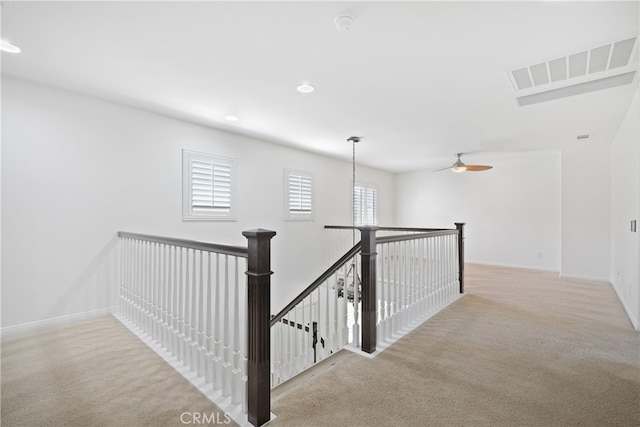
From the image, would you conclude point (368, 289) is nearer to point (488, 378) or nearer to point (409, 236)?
point (409, 236)

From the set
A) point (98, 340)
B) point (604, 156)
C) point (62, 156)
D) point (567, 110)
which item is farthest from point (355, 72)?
point (604, 156)

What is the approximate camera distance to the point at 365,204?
7.68 metres

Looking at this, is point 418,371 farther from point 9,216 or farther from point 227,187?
point 9,216

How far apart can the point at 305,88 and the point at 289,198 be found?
273 cm

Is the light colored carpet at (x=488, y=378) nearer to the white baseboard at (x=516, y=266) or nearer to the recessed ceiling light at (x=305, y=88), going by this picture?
the recessed ceiling light at (x=305, y=88)

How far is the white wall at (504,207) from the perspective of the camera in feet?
20.9

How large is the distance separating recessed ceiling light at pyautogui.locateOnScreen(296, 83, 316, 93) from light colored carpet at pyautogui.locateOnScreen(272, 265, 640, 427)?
257cm

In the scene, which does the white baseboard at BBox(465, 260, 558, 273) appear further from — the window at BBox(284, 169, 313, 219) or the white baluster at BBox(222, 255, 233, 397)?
the white baluster at BBox(222, 255, 233, 397)

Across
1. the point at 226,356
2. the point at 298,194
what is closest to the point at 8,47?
the point at 226,356

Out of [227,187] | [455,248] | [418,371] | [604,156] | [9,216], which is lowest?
[418,371]

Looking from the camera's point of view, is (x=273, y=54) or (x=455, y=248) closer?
(x=273, y=54)

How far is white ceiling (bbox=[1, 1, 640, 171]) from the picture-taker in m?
1.92

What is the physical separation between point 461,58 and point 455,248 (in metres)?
2.73

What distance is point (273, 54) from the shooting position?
2414 mm
